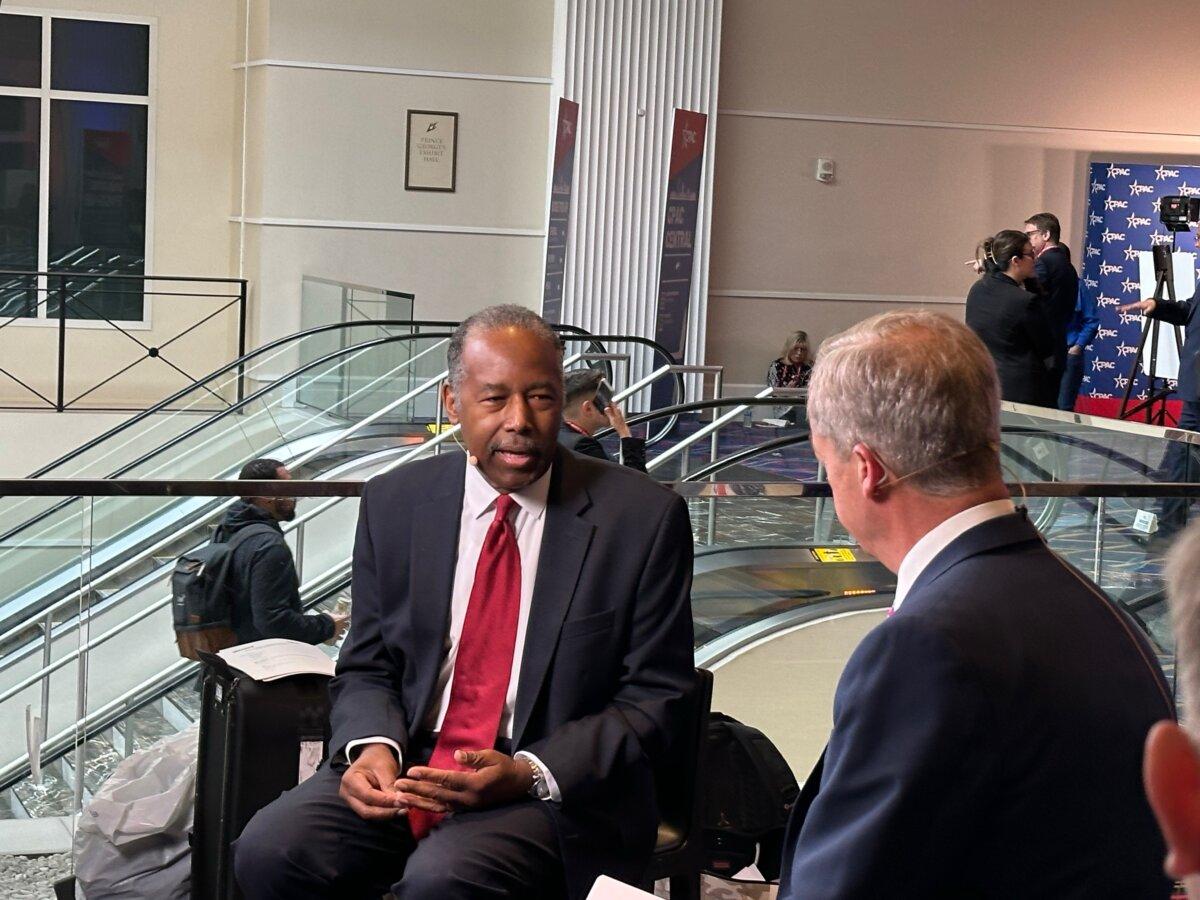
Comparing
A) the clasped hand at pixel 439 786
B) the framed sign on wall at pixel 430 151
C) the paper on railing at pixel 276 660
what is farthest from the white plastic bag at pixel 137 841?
the framed sign on wall at pixel 430 151

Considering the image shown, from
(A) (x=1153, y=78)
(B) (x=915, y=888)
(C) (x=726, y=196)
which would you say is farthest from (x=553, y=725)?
(A) (x=1153, y=78)

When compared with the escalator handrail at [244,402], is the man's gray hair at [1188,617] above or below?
above

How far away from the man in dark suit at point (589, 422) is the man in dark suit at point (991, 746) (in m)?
2.86

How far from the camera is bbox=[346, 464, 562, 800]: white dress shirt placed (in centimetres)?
247

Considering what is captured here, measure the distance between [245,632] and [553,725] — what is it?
4.27 feet

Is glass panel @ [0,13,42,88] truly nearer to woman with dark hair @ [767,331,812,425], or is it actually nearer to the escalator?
woman with dark hair @ [767,331,812,425]

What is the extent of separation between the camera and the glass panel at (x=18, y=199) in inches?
485

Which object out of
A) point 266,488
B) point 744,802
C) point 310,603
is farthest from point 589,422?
A: point 744,802

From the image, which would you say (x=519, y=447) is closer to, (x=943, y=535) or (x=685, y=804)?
(x=685, y=804)

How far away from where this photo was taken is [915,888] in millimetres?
1421

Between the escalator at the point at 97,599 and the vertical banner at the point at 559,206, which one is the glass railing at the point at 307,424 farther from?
the escalator at the point at 97,599

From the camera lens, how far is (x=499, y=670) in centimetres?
247

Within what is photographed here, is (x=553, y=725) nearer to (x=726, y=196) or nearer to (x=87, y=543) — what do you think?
(x=87, y=543)

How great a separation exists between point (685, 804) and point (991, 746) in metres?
1.24
